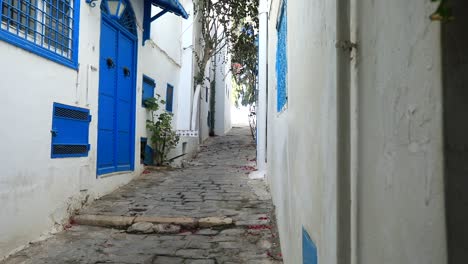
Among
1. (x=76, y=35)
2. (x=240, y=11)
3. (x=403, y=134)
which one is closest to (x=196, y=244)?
(x=76, y=35)

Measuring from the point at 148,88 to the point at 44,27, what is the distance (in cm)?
408

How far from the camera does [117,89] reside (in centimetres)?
689

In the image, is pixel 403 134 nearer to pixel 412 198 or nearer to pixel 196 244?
pixel 412 198

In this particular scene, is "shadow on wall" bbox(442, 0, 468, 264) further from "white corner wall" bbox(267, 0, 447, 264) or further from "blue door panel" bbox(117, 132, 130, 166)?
"blue door panel" bbox(117, 132, 130, 166)

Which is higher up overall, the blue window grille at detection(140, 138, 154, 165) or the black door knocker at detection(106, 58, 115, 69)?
the black door knocker at detection(106, 58, 115, 69)

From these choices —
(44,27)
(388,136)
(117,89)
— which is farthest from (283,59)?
(117,89)

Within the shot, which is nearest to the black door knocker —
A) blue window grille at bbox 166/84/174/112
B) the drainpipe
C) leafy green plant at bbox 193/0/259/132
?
the drainpipe

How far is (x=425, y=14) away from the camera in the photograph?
2.35 ft

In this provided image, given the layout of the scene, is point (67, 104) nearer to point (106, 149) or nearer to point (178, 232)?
point (106, 149)

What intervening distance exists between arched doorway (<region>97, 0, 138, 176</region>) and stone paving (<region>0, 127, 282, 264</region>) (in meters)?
0.59

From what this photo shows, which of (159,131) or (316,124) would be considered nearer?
(316,124)

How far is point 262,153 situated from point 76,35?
13.7 feet

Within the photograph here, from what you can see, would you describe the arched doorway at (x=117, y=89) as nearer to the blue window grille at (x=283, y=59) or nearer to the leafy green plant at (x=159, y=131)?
the leafy green plant at (x=159, y=131)

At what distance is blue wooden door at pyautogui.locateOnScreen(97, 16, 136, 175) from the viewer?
6340 millimetres
